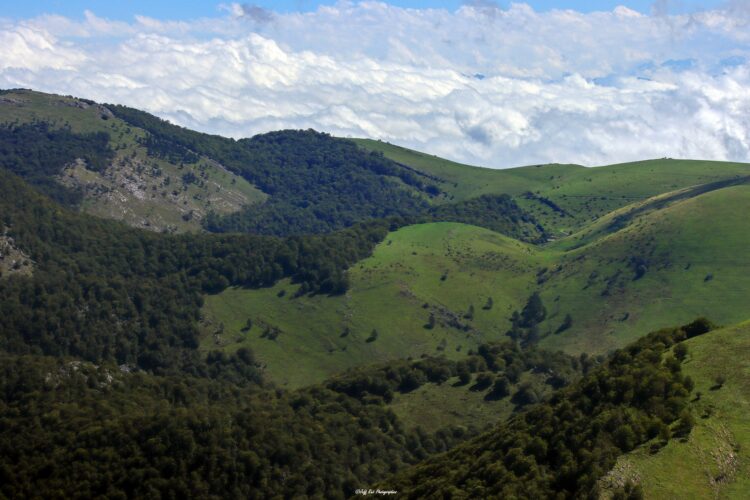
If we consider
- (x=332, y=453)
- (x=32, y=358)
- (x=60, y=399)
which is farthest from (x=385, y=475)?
(x=32, y=358)

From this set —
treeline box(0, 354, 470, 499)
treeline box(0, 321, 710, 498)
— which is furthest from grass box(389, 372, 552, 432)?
treeline box(0, 354, 470, 499)

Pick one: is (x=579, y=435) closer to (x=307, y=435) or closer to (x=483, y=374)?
(x=307, y=435)

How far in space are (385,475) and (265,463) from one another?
2107cm

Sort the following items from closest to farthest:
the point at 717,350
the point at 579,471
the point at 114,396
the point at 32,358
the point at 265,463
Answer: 1. the point at 579,471
2. the point at 717,350
3. the point at 265,463
4. the point at 114,396
5. the point at 32,358

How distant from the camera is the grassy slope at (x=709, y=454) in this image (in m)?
64.1

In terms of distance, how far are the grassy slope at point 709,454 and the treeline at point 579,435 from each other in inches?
58.5

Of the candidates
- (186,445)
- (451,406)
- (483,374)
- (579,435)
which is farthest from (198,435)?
(579,435)

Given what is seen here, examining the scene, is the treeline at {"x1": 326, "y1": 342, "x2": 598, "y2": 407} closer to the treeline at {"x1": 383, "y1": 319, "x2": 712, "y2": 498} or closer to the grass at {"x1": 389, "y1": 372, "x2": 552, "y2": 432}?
the grass at {"x1": 389, "y1": 372, "x2": 552, "y2": 432}

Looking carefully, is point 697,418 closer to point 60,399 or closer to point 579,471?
point 579,471

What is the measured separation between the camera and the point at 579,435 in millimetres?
76938

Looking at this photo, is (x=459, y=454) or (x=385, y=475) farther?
(x=385, y=475)

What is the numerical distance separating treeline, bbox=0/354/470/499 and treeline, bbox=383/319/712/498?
117ft

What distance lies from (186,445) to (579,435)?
7111cm

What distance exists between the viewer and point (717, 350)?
84.6 metres
